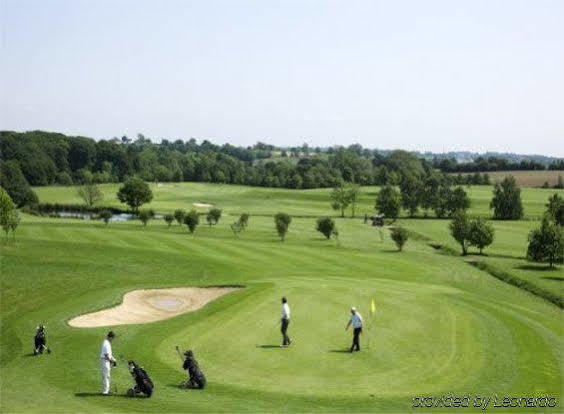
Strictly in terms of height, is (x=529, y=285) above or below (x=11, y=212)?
below

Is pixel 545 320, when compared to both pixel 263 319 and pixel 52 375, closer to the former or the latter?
pixel 263 319

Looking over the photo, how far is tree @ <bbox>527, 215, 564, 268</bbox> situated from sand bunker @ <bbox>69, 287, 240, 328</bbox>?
38211 mm

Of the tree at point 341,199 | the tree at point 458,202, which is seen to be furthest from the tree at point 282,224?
the tree at point 458,202

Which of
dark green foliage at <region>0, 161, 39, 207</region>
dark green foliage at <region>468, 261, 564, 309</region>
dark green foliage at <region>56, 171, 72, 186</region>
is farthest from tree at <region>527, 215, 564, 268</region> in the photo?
dark green foliage at <region>56, 171, 72, 186</region>

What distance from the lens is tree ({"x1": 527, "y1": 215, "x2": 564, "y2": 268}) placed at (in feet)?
215

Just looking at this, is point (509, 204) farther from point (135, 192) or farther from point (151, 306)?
point (151, 306)

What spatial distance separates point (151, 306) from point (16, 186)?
10617 cm

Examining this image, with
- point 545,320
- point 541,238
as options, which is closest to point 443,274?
point 541,238

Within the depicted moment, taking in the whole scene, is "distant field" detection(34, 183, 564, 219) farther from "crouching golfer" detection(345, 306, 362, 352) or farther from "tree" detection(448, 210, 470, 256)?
"crouching golfer" detection(345, 306, 362, 352)

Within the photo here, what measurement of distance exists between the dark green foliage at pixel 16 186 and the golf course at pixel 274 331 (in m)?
69.9

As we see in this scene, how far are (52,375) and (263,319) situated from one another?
10.8 metres

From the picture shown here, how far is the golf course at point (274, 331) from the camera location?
21547 mm

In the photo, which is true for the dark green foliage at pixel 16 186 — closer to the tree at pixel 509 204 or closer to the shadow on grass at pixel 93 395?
the tree at pixel 509 204

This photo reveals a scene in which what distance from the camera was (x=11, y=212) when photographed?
64.2 m
